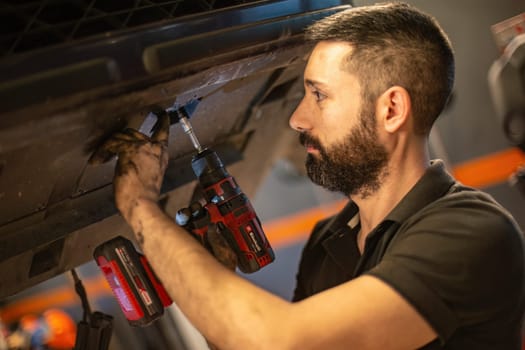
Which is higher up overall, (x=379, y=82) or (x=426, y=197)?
(x=379, y=82)

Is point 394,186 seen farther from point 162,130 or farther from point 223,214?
point 162,130

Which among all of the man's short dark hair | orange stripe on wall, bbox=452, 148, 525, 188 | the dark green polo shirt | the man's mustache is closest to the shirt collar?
the dark green polo shirt

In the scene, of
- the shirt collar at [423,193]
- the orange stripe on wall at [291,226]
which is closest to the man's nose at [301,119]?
the shirt collar at [423,193]

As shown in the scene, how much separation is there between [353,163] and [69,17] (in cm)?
71

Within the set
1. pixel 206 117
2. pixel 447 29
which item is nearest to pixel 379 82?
pixel 206 117

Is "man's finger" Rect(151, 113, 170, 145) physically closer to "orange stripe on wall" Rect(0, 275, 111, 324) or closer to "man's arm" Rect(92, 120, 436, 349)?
"man's arm" Rect(92, 120, 436, 349)

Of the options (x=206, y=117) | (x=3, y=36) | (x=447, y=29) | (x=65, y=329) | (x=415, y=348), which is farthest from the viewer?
(x=65, y=329)

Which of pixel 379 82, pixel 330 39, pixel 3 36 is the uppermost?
pixel 3 36

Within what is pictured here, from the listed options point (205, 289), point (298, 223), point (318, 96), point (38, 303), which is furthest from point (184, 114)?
point (38, 303)

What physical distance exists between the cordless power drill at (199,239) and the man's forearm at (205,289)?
0.09m

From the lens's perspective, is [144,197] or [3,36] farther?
[144,197]

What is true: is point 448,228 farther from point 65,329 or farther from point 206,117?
point 65,329

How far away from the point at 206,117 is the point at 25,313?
197 inches

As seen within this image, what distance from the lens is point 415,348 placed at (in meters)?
1.16
